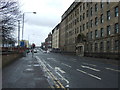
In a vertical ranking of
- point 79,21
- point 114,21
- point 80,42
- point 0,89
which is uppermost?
point 79,21

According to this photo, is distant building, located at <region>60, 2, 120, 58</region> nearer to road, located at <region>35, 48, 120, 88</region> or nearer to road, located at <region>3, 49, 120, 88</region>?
road, located at <region>35, 48, 120, 88</region>

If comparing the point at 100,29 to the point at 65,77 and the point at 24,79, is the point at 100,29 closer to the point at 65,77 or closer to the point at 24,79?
the point at 65,77

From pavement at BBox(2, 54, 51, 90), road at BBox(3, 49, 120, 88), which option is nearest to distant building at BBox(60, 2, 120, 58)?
road at BBox(3, 49, 120, 88)

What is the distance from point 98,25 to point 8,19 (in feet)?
92.6

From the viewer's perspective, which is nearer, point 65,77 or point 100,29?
point 65,77

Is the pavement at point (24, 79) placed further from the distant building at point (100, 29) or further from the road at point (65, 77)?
the distant building at point (100, 29)

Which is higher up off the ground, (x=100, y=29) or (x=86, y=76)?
(x=100, y=29)

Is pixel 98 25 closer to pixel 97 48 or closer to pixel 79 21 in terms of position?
pixel 97 48

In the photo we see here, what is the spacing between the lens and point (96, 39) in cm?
4162

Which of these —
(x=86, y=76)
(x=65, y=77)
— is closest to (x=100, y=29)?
(x=86, y=76)

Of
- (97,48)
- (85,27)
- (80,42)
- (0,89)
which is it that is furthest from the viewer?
(80,42)

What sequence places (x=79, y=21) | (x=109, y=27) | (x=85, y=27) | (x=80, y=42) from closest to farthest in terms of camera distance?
1. (x=109, y=27)
2. (x=85, y=27)
3. (x=80, y=42)
4. (x=79, y=21)

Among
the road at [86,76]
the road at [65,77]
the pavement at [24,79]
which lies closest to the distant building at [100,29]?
the road at [86,76]

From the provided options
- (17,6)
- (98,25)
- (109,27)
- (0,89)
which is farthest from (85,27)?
(0,89)
